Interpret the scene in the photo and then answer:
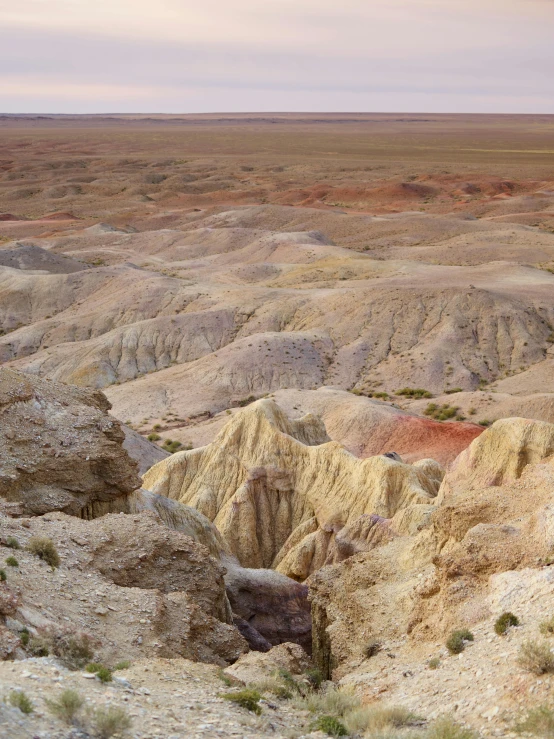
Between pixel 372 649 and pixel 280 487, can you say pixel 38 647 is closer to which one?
pixel 372 649

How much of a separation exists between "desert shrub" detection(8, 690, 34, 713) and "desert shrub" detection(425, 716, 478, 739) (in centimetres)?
477

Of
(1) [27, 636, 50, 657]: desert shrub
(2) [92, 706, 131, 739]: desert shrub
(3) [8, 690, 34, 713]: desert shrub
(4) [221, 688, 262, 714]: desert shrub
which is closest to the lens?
(3) [8, 690, 34, 713]: desert shrub

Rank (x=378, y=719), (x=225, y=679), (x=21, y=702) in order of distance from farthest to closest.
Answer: (x=225, y=679)
(x=378, y=719)
(x=21, y=702)

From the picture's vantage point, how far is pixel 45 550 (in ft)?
55.4

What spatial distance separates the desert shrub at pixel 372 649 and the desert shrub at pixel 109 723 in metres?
7.11

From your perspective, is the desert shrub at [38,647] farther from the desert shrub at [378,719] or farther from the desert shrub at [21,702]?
the desert shrub at [378,719]

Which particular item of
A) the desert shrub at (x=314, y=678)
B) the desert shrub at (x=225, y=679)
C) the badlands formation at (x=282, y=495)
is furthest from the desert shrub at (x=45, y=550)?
the desert shrub at (x=314, y=678)

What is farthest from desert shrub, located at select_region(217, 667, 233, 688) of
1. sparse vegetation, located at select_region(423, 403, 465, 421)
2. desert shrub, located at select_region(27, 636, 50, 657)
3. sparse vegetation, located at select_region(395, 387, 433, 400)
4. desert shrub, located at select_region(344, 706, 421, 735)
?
sparse vegetation, located at select_region(395, 387, 433, 400)

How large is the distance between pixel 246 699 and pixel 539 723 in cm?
387

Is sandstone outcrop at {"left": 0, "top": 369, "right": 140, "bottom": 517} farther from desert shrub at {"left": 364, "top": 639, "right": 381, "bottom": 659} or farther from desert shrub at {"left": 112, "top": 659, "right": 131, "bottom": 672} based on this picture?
desert shrub at {"left": 364, "top": 639, "right": 381, "bottom": 659}

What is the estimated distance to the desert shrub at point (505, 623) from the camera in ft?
46.5

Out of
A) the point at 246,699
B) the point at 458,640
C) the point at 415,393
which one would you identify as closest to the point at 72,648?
the point at 246,699

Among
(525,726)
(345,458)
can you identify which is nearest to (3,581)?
(525,726)

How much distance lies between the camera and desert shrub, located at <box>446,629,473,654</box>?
1445cm
